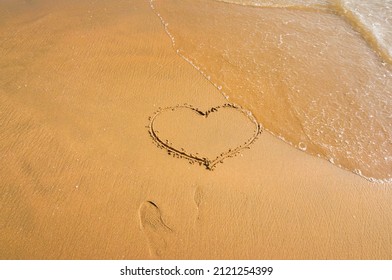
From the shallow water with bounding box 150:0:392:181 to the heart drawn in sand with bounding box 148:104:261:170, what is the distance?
369 millimetres

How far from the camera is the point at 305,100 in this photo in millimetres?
6262

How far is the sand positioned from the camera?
428 cm

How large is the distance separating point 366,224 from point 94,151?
375 centimetres

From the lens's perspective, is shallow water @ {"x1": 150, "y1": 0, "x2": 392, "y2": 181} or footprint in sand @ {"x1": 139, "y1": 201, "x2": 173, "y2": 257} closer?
footprint in sand @ {"x1": 139, "y1": 201, "x2": 173, "y2": 257}

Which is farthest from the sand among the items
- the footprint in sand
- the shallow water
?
the shallow water

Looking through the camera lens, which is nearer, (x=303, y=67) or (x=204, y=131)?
(x=204, y=131)

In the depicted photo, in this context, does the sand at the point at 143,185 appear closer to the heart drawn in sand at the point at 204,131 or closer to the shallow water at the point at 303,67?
the heart drawn in sand at the point at 204,131

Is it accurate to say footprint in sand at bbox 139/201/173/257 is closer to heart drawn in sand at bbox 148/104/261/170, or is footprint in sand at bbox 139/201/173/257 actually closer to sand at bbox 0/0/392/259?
sand at bbox 0/0/392/259

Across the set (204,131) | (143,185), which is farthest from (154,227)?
(204,131)

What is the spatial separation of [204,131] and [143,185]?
1.32 m

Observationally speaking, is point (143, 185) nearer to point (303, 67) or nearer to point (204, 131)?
point (204, 131)

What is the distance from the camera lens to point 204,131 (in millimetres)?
5488
